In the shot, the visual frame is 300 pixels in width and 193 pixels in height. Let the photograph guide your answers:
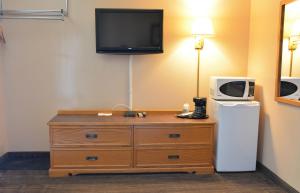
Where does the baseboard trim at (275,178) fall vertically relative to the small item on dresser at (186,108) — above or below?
below

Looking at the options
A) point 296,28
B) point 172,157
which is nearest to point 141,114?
point 172,157

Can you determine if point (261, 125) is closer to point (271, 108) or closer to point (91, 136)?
point (271, 108)

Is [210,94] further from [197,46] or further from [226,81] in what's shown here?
[197,46]

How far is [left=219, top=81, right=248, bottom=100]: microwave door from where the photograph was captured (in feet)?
11.1

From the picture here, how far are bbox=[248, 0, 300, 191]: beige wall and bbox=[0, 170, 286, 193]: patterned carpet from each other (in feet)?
0.88

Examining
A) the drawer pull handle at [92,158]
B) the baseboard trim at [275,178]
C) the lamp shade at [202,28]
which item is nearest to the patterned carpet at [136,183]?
the baseboard trim at [275,178]

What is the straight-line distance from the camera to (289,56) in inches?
113

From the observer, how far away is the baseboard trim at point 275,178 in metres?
2.83

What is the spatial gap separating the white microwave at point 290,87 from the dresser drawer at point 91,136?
170 centimetres

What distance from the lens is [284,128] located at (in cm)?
294

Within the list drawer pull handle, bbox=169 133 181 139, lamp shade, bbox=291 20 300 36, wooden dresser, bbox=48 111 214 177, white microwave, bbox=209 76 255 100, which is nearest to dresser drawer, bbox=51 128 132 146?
wooden dresser, bbox=48 111 214 177

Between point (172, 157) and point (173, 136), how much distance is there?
25cm

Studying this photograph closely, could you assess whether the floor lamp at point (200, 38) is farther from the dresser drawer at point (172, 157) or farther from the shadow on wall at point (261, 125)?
the shadow on wall at point (261, 125)

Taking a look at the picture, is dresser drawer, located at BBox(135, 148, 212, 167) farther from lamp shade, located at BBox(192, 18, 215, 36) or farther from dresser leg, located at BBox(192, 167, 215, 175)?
lamp shade, located at BBox(192, 18, 215, 36)
